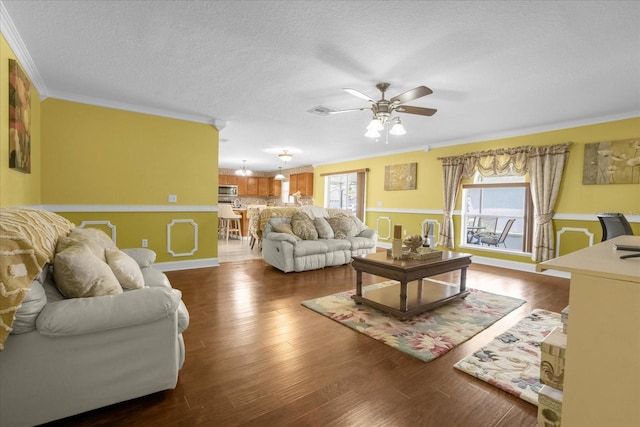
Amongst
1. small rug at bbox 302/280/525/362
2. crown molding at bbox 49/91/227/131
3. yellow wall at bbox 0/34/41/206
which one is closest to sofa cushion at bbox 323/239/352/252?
small rug at bbox 302/280/525/362

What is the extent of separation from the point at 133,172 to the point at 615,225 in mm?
5912

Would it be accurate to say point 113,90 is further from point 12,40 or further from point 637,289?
point 637,289

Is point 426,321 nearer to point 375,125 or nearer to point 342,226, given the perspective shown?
point 375,125

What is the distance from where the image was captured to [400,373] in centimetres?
197

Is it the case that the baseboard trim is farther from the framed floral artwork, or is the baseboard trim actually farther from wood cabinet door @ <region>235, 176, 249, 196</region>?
wood cabinet door @ <region>235, 176, 249, 196</region>

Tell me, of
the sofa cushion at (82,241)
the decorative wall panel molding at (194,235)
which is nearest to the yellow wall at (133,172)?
the decorative wall panel molding at (194,235)

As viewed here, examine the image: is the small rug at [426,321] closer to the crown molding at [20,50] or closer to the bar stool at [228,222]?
the crown molding at [20,50]

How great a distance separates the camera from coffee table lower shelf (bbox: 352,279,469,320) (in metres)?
2.84

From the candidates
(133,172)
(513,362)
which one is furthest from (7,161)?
(513,362)

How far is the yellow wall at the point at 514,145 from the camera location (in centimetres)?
420

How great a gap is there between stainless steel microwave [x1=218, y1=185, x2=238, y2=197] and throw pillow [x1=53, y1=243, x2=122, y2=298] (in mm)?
9546

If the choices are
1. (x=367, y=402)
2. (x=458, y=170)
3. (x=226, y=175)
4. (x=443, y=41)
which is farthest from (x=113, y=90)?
Answer: (x=226, y=175)

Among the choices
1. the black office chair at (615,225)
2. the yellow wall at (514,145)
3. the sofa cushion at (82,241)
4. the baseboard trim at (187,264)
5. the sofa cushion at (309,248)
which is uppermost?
the yellow wall at (514,145)

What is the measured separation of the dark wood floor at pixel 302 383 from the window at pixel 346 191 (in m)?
5.21
